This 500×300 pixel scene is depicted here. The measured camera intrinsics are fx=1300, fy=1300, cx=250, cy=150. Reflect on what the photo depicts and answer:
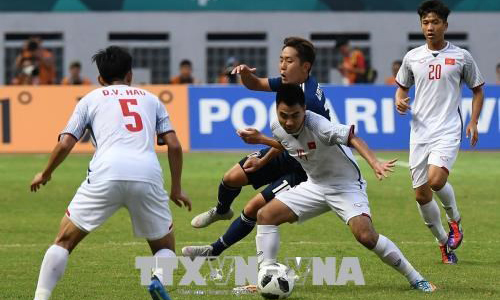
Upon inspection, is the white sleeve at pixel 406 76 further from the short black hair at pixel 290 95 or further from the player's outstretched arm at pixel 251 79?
the short black hair at pixel 290 95

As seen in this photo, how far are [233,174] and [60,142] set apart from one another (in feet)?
9.47

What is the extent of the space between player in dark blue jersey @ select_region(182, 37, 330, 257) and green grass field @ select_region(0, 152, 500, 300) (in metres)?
0.61

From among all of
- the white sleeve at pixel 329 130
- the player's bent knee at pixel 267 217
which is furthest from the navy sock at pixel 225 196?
the white sleeve at pixel 329 130

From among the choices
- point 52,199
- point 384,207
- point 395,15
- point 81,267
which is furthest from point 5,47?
point 81,267

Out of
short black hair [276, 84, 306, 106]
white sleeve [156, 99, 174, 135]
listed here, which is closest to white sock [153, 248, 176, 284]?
white sleeve [156, 99, 174, 135]

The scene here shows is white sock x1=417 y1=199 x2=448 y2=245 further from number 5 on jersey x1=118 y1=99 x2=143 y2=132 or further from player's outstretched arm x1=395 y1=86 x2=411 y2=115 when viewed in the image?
number 5 on jersey x1=118 y1=99 x2=143 y2=132

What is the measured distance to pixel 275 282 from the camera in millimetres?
9234

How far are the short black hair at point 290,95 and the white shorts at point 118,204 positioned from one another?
1.24 m

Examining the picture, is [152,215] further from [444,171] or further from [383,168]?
[444,171]

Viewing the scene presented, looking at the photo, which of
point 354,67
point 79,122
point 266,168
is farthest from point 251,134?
point 354,67

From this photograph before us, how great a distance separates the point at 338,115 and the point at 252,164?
42.7ft

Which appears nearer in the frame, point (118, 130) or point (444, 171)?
point (118, 130)

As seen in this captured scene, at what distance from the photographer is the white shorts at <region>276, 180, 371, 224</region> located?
9.59 m

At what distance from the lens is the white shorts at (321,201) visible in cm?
959
